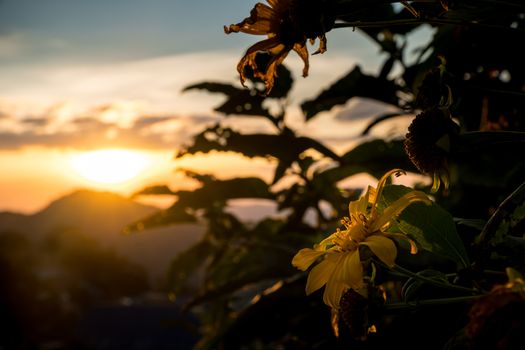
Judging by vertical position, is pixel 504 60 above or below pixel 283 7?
below

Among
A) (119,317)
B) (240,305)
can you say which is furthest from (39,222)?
(240,305)

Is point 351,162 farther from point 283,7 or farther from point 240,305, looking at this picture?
point 283,7

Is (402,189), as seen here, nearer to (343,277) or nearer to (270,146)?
(343,277)

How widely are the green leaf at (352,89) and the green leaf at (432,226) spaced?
3.70 feet

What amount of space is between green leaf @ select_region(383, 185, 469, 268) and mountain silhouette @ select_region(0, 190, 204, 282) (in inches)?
2901

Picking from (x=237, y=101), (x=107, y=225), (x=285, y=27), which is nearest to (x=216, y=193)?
(x=237, y=101)

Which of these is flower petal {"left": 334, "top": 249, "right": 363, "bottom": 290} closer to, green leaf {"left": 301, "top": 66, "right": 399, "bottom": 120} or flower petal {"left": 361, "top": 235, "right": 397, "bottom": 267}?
flower petal {"left": 361, "top": 235, "right": 397, "bottom": 267}

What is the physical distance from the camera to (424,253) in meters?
1.39

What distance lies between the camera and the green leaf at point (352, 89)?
1975 mm

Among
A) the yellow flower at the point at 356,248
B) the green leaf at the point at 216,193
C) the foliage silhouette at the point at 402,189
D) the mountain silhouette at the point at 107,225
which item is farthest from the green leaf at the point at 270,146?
the mountain silhouette at the point at 107,225

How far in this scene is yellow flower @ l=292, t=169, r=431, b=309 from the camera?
74cm

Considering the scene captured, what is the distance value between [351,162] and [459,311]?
82 cm

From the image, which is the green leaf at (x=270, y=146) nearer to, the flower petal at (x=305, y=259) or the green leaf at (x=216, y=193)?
the green leaf at (x=216, y=193)

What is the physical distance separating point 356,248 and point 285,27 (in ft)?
1.13
